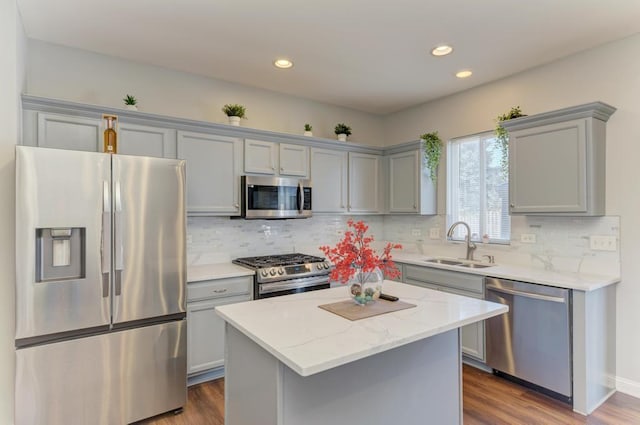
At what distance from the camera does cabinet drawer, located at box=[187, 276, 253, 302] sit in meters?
2.82

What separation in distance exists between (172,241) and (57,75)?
175 centimetres

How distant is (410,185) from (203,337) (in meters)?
2.73

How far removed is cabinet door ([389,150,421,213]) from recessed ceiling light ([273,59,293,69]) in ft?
5.73

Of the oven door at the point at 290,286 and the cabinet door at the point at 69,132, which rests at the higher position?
the cabinet door at the point at 69,132

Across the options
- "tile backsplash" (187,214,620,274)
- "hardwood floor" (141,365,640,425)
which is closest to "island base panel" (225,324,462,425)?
"hardwood floor" (141,365,640,425)

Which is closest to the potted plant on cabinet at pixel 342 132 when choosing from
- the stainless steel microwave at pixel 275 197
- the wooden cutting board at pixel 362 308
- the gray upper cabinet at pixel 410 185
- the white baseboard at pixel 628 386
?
the gray upper cabinet at pixel 410 185

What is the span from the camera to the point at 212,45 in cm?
283

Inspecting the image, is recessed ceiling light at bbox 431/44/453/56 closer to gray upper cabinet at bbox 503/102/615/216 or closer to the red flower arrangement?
gray upper cabinet at bbox 503/102/615/216

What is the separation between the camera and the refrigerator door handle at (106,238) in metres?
2.21

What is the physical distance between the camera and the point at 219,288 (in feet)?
9.62

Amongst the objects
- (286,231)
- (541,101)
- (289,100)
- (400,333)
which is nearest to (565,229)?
(541,101)

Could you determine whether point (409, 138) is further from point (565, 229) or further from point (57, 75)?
point (57, 75)

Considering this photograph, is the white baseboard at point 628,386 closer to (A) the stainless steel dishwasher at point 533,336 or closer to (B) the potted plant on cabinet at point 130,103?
(A) the stainless steel dishwasher at point 533,336

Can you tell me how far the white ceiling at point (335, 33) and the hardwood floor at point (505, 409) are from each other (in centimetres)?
276
